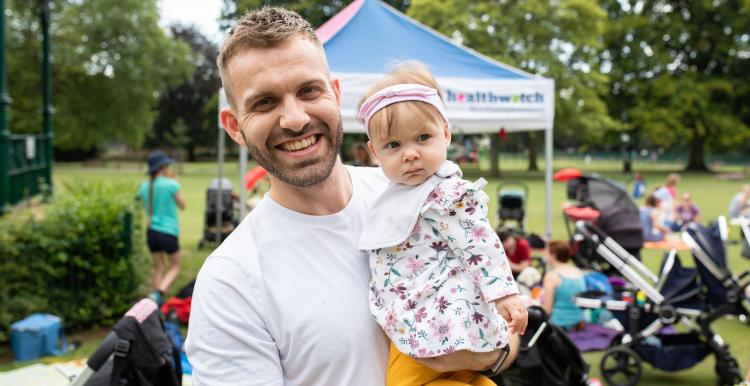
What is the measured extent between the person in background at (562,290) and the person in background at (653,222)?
5.78 m

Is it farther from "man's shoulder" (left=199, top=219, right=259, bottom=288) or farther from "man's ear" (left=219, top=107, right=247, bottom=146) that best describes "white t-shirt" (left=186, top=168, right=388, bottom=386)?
"man's ear" (left=219, top=107, right=247, bottom=146)

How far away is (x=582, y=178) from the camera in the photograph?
906 centimetres

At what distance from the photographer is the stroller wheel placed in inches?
208

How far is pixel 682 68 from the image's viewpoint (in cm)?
4228

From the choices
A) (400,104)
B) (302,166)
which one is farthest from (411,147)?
(302,166)

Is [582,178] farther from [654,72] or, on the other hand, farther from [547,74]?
[654,72]

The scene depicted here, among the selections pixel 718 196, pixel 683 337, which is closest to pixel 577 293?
pixel 683 337

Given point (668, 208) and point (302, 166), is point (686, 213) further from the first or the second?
point (302, 166)

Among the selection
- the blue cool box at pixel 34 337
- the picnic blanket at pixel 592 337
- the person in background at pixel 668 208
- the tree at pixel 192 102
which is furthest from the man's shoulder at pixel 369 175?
the tree at pixel 192 102

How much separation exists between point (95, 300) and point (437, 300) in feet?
19.2

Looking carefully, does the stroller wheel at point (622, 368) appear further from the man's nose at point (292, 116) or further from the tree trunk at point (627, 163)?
the tree trunk at point (627, 163)

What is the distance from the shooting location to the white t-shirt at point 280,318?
153cm

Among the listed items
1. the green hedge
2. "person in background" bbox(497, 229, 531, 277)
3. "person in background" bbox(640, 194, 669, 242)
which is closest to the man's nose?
the green hedge

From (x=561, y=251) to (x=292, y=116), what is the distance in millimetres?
5323
